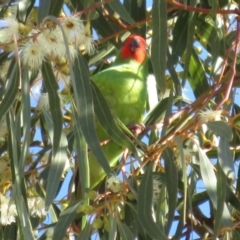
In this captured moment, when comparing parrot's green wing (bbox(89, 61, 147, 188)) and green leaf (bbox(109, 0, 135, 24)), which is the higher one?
green leaf (bbox(109, 0, 135, 24))

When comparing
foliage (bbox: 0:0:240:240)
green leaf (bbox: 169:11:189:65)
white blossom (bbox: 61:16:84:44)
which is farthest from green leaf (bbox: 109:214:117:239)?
green leaf (bbox: 169:11:189:65)

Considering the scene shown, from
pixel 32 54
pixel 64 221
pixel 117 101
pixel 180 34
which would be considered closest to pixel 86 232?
pixel 64 221

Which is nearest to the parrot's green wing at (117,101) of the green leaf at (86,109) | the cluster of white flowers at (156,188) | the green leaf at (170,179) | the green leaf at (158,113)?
the green leaf at (158,113)

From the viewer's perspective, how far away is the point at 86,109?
1.72 metres

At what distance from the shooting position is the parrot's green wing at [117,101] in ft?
8.90

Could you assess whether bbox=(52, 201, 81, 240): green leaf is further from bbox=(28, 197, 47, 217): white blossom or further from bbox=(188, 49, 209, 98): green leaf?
bbox=(188, 49, 209, 98): green leaf

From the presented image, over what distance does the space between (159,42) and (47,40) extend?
1.02 ft

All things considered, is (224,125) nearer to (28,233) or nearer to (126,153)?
(126,153)

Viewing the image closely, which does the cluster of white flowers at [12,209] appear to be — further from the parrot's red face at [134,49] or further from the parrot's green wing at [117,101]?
the parrot's red face at [134,49]

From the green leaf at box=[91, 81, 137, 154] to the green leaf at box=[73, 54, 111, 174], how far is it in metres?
0.10

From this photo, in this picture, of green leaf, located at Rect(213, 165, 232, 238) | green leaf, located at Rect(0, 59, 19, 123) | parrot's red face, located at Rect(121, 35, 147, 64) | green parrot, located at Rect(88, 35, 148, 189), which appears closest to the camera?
green leaf, located at Rect(0, 59, 19, 123)

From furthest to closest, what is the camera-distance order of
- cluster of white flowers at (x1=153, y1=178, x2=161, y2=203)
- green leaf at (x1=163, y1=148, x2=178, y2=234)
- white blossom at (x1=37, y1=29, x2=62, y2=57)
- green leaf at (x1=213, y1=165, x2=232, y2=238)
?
cluster of white flowers at (x1=153, y1=178, x2=161, y2=203)
green leaf at (x1=163, y1=148, x2=178, y2=234)
green leaf at (x1=213, y1=165, x2=232, y2=238)
white blossom at (x1=37, y1=29, x2=62, y2=57)

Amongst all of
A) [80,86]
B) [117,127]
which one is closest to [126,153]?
[117,127]

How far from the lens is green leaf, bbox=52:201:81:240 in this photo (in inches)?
69.9
